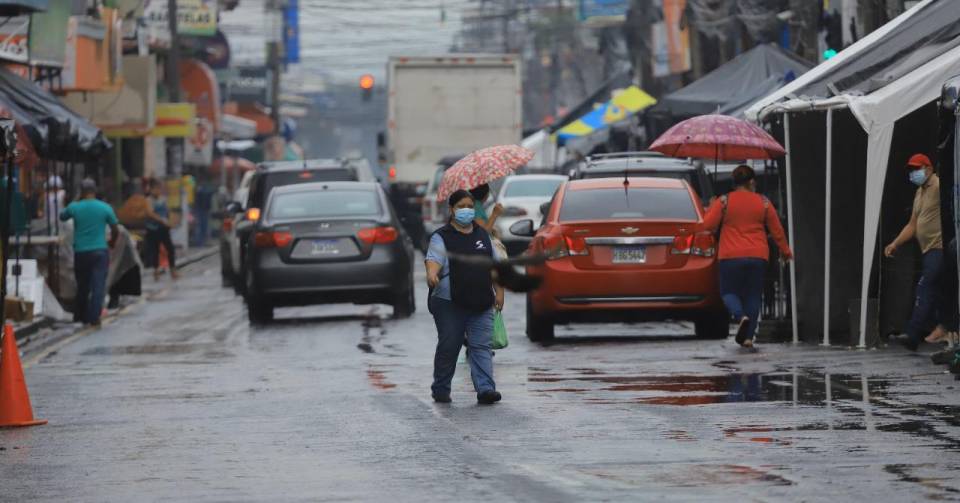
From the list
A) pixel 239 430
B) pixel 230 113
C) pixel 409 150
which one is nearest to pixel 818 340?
pixel 239 430

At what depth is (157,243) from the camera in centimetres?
3916

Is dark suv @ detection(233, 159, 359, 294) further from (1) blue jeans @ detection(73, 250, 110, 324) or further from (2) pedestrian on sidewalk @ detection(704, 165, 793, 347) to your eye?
(2) pedestrian on sidewalk @ detection(704, 165, 793, 347)

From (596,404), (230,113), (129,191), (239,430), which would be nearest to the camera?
(239,430)

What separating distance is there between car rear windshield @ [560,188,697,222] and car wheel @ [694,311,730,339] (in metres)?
0.97

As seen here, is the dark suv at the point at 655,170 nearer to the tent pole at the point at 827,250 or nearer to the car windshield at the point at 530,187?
the tent pole at the point at 827,250

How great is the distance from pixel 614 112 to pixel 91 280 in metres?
19.7

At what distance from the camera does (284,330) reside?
76.9 ft

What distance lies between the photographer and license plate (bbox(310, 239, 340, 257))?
23.8 metres

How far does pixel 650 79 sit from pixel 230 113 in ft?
110

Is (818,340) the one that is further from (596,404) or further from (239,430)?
(239,430)

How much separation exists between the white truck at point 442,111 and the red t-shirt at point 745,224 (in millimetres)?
25257

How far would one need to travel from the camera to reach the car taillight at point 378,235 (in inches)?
942

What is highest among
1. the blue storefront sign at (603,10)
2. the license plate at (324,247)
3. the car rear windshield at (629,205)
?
the blue storefront sign at (603,10)

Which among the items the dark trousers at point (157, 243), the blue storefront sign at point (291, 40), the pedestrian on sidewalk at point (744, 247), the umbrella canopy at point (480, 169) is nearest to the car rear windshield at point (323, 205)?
Answer: the pedestrian on sidewalk at point (744, 247)
